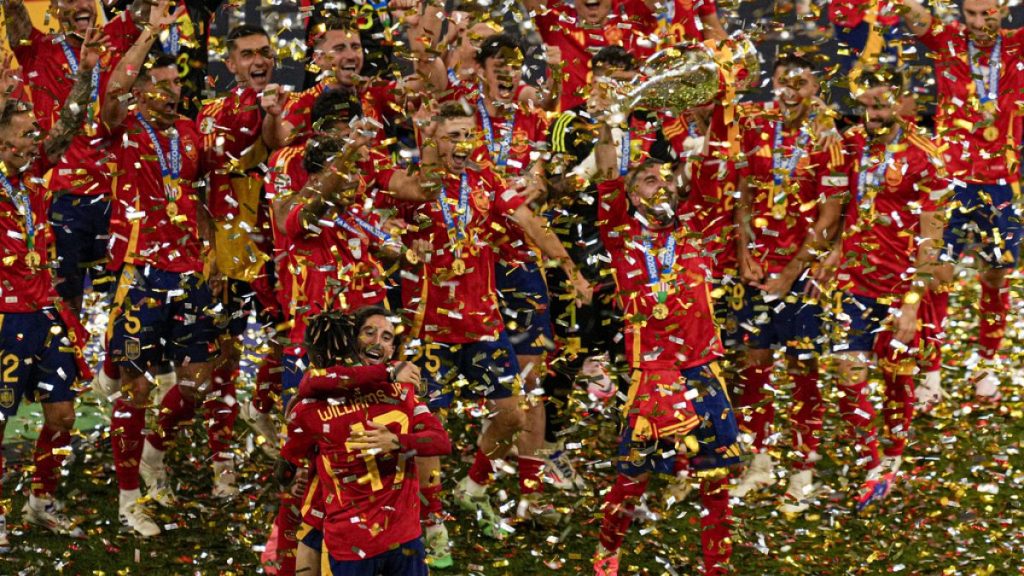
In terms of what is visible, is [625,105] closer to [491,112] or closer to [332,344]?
[491,112]

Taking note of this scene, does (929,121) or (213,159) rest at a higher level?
(213,159)

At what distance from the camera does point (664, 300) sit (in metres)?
6.14

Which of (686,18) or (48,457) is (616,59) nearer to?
(686,18)

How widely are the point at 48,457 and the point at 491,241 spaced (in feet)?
8.21

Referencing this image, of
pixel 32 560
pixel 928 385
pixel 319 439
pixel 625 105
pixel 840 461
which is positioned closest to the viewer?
pixel 319 439

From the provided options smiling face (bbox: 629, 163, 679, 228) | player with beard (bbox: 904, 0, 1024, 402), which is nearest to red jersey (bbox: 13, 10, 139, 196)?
smiling face (bbox: 629, 163, 679, 228)

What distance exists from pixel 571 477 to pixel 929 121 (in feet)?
22.4

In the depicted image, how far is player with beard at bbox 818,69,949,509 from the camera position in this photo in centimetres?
753

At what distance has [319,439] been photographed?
529 cm

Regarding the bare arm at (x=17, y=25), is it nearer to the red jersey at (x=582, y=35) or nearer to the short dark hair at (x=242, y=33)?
the short dark hair at (x=242, y=33)

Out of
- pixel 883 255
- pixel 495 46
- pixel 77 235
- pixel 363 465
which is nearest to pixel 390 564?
pixel 363 465

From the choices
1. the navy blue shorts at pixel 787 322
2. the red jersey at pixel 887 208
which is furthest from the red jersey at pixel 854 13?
the navy blue shorts at pixel 787 322

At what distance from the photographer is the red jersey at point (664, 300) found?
613 cm

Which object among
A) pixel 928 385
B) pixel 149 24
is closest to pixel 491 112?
pixel 149 24
